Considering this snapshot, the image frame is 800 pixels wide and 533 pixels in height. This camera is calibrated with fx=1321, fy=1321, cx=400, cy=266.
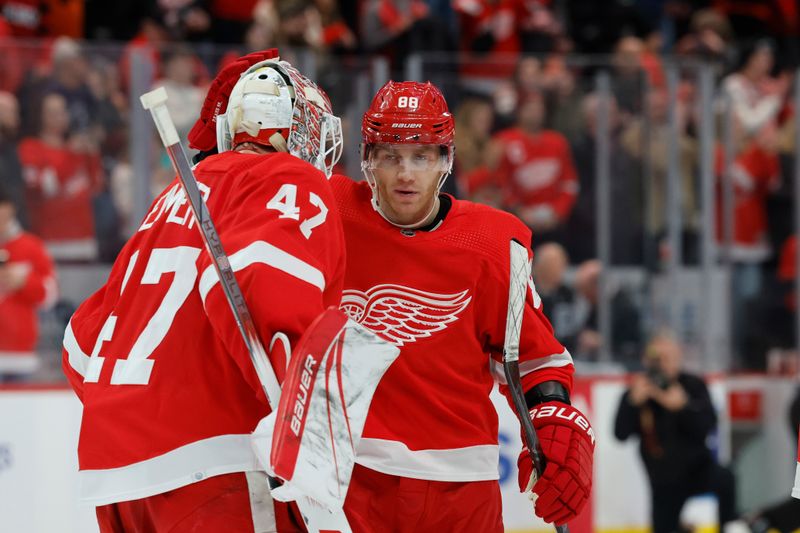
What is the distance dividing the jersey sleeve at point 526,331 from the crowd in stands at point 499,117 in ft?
→ 8.14

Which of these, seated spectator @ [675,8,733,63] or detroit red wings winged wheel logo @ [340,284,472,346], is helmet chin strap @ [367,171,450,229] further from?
seated spectator @ [675,8,733,63]

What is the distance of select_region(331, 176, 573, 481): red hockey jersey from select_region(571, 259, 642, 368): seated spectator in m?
2.89

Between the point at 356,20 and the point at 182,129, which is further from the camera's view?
the point at 356,20

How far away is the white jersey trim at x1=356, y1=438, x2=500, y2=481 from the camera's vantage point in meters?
2.71

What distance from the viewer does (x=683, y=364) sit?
19.4 ft

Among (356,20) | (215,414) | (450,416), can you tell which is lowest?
(450,416)

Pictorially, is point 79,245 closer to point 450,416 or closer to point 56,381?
point 56,381

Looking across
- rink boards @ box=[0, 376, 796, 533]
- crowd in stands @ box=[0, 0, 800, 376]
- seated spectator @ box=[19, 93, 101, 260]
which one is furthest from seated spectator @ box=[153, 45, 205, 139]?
rink boards @ box=[0, 376, 796, 533]

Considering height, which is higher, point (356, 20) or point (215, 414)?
point (356, 20)

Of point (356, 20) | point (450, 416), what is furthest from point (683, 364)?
point (450, 416)

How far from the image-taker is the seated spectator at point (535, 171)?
217 inches

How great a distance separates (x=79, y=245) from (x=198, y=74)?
2.66 ft

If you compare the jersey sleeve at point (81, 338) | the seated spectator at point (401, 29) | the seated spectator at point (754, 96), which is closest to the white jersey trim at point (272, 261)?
the jersey sleeve at point (81, 338)

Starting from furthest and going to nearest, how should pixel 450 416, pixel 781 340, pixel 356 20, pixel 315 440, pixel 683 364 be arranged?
1. pixel 356 20
2. pixel 781 340
3. pixel 683 364
4. pixel 450 416
5. pixel 315 440
